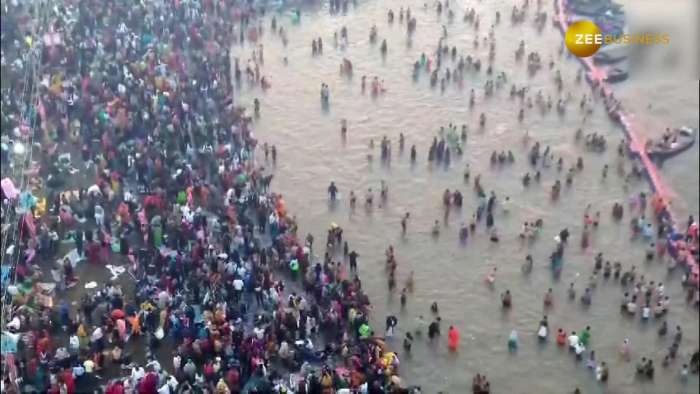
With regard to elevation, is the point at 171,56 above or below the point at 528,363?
above

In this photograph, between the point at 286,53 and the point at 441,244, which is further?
the point at 286,53

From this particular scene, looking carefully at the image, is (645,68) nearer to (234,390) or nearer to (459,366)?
(459,366)

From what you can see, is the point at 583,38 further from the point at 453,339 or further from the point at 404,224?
the point at 453,339

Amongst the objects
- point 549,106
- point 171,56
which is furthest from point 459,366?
point 171,56

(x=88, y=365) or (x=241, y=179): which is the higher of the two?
(x=241, y=179)

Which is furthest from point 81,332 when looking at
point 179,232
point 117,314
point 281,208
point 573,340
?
point 573,340

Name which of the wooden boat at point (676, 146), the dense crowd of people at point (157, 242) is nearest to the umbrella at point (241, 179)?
the dense crowd of people at point (157, 242)
